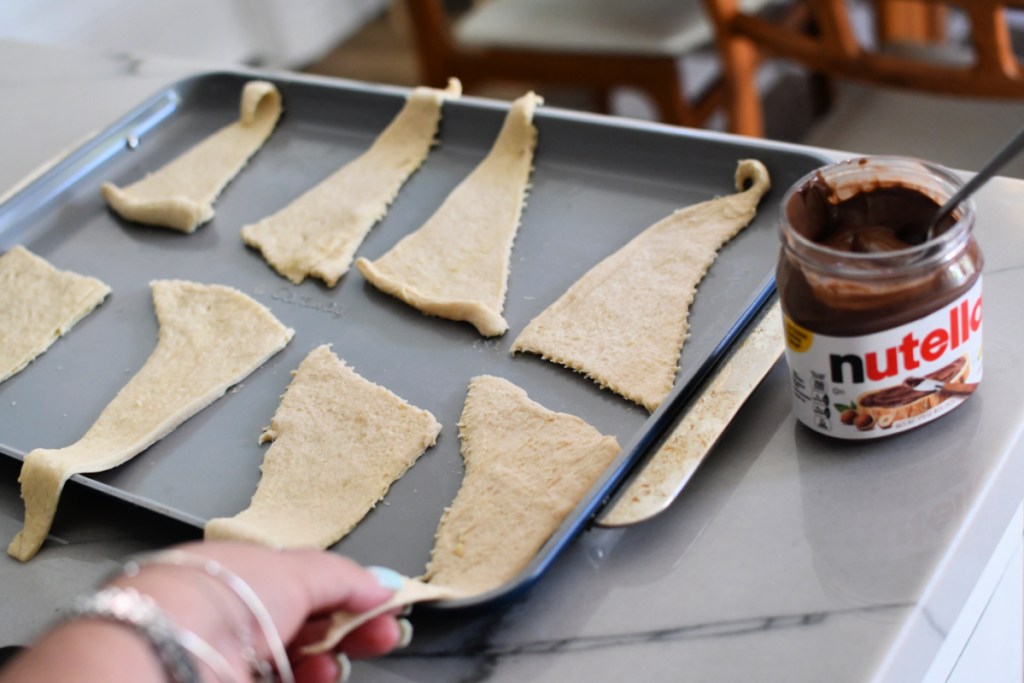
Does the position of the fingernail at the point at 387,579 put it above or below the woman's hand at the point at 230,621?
below

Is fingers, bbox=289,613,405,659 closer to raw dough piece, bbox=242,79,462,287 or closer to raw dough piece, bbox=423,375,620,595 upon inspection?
raw dough piece, bbox=423,375,620,595

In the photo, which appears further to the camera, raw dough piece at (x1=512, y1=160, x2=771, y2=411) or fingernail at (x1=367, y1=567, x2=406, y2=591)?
raw dough piece at (x1=512, y1=160, x2=771, y2=411)

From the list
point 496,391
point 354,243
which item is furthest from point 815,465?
point 354,243

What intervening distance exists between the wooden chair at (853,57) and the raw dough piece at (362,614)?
1.23m

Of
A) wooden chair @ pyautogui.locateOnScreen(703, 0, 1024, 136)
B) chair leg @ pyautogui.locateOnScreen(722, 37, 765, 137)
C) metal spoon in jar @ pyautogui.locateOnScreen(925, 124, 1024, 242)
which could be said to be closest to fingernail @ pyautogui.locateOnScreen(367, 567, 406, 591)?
metal spoon in jar @ pyautogui.locateOnScreen(925, 124, 1024, 242)

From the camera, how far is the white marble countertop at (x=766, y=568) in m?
0.60

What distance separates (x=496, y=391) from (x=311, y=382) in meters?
0.17

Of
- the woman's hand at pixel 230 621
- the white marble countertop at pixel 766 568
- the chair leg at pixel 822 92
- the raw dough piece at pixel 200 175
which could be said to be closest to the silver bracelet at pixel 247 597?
the woman's hand at pixel 230 621

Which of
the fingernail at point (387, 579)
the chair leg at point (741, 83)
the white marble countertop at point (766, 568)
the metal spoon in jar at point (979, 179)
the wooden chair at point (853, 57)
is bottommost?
the chair leg at point (741, 83)

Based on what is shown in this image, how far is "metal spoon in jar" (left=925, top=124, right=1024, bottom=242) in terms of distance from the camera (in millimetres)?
551

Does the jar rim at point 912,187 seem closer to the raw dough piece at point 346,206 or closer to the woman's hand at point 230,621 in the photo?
the woman's hand at point 230,621

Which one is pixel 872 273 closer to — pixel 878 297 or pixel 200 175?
pixel 878 297

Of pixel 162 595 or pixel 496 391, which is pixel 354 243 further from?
pixel 162 595

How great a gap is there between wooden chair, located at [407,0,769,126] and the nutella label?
128cm
